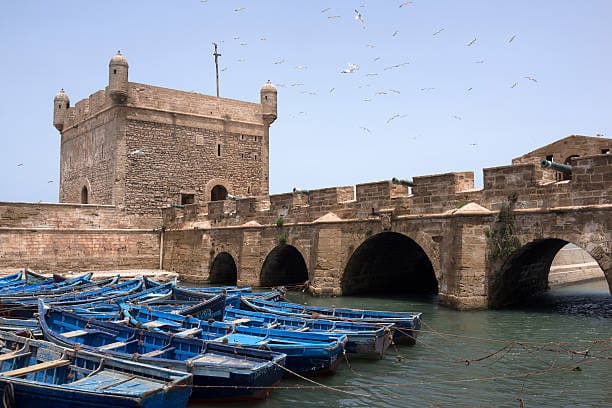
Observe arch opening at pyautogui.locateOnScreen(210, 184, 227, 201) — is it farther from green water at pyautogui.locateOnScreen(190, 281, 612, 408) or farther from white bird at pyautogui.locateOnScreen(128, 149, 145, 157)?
green water at pyautogui.locateOnScreen(190, 281, 612, 408)

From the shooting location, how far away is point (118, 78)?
90.0 feet

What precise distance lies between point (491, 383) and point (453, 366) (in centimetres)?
114

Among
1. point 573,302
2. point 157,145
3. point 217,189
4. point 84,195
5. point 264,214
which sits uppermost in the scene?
point 157,145

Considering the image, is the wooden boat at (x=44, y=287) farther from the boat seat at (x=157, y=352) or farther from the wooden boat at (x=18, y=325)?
the boat seat at (x=157, y=352)

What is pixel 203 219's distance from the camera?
26984 millimetres

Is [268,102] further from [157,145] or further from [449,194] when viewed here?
[449,194]

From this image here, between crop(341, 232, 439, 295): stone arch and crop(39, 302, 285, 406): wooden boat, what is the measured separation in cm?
1040

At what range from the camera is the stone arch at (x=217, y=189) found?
102 feet

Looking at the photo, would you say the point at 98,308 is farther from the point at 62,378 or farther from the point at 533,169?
the point at 533,169

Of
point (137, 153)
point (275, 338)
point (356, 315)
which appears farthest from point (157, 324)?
point (137, 153)

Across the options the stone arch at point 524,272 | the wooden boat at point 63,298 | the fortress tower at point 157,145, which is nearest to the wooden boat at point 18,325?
the wooden boat at point 63,298

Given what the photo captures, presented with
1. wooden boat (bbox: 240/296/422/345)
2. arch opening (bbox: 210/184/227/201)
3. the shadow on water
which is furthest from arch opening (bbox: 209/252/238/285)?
A: the shadow on water

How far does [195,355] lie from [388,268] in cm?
1396

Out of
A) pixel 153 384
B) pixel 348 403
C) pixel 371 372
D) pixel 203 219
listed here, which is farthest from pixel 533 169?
pixel 203 219
